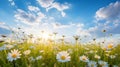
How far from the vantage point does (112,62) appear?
185 inches

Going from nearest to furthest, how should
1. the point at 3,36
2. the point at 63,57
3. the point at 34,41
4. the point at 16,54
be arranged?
the point at 63,57, the point at 16,54, the point at 3,36, the point at 34,41

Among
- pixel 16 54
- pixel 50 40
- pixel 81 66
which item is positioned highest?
pixel 50 40

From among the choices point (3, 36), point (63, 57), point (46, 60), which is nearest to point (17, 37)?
point (3, 36)

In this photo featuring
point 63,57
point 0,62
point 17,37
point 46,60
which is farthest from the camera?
point 17,37

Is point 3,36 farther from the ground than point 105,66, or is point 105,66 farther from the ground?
point 3,36

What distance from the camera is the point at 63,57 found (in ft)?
9.89

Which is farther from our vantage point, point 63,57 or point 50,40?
point 50,40

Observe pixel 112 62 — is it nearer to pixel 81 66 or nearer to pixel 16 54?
pixel 81 66

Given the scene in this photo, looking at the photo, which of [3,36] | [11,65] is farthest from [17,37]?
[11,65]

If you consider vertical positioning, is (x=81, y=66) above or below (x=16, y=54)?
below

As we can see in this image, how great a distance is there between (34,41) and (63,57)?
4.37 metres

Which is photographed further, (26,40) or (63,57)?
(26,40)

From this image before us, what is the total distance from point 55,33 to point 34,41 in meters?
1.20

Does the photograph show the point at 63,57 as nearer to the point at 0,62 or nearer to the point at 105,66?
the point at 105,66
